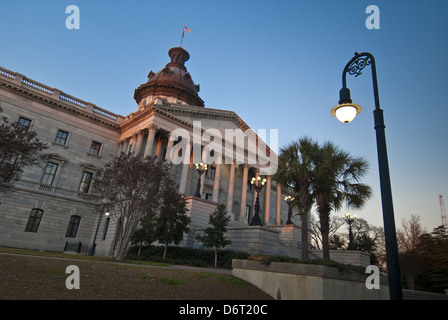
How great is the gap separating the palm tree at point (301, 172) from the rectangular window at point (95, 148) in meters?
26.5

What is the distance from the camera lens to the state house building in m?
29.1

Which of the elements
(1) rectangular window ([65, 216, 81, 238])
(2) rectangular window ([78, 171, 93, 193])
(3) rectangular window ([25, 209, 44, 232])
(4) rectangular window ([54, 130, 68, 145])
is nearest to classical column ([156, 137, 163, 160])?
(2) rectangular window ([78, 171, 93, 193])

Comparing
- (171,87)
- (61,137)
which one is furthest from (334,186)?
(171,87)

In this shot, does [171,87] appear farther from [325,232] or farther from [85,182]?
[325,232]

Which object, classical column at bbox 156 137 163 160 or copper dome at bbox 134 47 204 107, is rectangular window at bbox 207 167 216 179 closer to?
classical column at bbox 156 137 163 160

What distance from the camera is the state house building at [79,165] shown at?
29.1 metres

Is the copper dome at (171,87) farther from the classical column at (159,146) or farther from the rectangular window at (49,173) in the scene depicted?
the rectangular window at (49,173)

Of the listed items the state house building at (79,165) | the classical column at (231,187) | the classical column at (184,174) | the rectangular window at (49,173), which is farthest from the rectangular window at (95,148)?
the classical column at (231,187)
